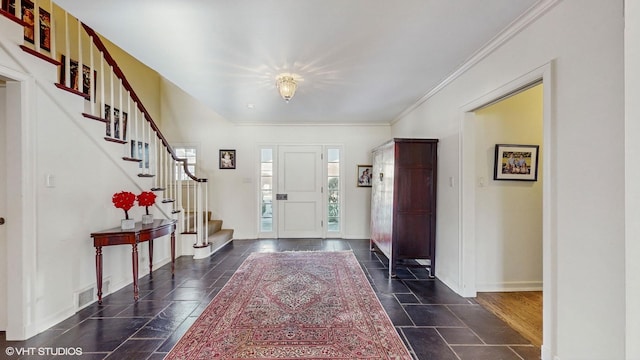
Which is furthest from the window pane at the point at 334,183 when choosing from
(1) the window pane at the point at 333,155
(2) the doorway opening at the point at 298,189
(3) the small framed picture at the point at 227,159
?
(3) the small framed picture at the point at 227,159

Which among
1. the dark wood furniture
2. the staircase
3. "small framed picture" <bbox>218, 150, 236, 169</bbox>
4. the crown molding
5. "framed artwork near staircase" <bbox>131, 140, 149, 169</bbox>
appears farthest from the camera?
"small framed picture" <bbox>218, 150, 236, 169</bbox>

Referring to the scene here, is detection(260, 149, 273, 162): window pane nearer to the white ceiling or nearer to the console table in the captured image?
the white ceiling

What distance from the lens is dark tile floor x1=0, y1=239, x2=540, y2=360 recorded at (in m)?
1.88

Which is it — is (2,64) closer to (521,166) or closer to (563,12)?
(563,12)

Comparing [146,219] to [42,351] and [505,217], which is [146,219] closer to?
[42,351]

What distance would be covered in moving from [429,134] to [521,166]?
113 centimetres

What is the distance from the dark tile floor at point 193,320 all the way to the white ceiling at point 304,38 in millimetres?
2451

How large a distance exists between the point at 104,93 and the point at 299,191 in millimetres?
3513

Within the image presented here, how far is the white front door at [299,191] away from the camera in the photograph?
5.43 meters

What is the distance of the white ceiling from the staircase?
613 mm

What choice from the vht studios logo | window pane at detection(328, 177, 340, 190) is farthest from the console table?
window pane at detection(328, 177, 340, 190)

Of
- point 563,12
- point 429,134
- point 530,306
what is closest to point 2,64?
point 563,12

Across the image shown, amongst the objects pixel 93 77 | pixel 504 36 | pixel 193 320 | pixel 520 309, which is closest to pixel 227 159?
pixel 93 77

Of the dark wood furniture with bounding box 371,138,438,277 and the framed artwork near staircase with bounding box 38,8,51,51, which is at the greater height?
the framed artwork near staircase with bounding box 38,8,51,51
